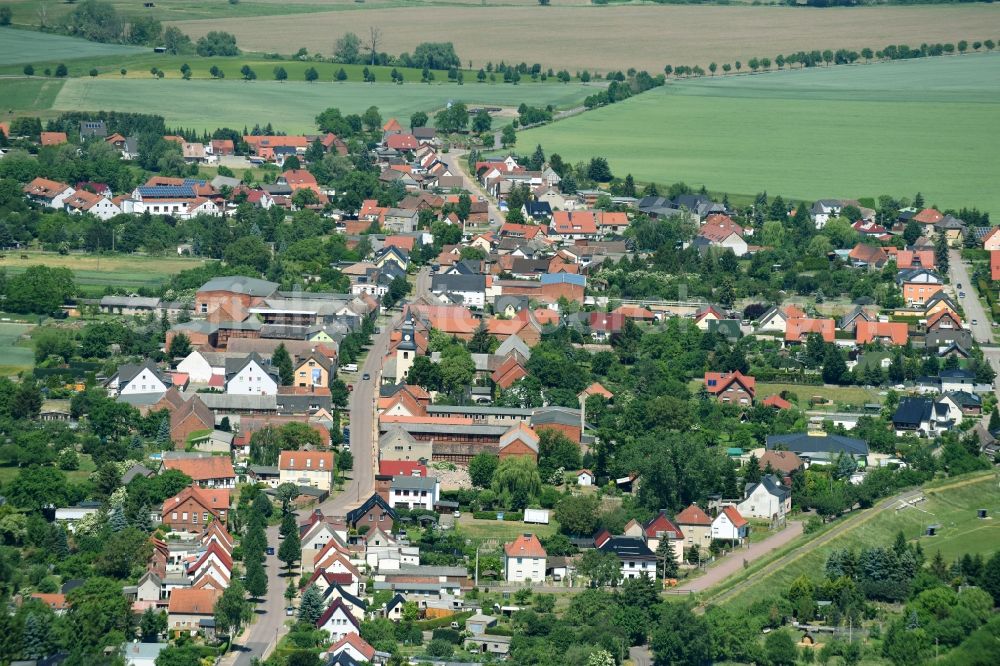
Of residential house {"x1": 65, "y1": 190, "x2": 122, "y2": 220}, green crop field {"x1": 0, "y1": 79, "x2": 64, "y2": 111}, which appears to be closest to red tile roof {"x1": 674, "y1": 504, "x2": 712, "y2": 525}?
residential house {"x1": 65, "y1": 190, "x2": 122, "y2": 220}

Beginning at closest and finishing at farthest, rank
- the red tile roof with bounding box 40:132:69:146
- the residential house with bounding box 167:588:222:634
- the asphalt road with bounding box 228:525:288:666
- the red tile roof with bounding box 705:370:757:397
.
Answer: the asphalt road with bounding box 228:525:288:666, the residential house with bounding box 167:588:222:634, the red tile roof with bounding box 705:370:757:397, the red tile roof with bounding box 40:132:69:146


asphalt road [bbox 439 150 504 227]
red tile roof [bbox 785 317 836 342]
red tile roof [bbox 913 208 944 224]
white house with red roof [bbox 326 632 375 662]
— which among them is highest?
white house with red roof [bbox 326 632 375 662]

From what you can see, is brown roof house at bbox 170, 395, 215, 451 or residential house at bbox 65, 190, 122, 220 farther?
residential house at bbox 65, 190, 122, 220

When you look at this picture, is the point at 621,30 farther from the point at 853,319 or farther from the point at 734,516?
the point at 734,516

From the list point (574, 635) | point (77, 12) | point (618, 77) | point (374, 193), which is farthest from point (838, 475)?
point (77, 12)

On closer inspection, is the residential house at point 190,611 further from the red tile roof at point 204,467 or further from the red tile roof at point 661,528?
the red tile roof at point 661,528

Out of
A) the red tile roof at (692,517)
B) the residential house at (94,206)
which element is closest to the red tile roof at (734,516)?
the red tile roof at (692,517)

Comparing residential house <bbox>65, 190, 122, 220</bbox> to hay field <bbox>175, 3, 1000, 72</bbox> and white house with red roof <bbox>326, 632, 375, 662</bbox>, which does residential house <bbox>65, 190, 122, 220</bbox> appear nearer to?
white house with red roof <bbox>326, 632, 375, 662</bbox>
